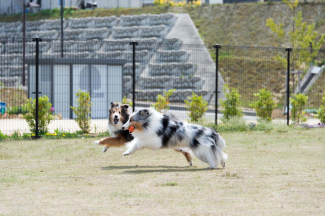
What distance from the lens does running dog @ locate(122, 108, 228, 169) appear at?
323 inches

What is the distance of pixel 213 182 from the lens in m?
6.75

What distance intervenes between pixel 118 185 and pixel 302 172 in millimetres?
3129

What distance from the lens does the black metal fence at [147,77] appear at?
2161cm

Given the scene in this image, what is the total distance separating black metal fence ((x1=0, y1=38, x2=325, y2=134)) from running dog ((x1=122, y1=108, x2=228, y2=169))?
403 inches

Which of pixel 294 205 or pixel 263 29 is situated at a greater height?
pixel 263 29

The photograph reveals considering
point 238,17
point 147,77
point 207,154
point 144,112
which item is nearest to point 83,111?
point 144,112

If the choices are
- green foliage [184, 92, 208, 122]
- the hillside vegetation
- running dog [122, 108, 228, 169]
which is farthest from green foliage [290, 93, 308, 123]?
the hillside vegetation

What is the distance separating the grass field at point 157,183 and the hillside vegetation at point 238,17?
32.9 m

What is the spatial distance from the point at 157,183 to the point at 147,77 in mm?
28429

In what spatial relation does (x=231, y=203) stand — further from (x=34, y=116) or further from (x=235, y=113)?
(x=235, y=113)

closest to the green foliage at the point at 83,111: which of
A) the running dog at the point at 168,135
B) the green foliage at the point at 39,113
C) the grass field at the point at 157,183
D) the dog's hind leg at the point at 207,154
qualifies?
the green foliage at the point at 39,113

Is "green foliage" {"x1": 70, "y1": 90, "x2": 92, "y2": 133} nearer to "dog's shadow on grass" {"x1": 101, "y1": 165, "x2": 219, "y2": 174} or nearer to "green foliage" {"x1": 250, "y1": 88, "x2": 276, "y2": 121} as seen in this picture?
"green foliage" {"x1": 250, "y1": 88, "x2": 276, "y2": 121}

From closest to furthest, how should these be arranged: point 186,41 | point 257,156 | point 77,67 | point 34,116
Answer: point 257,156
point 34,116
point 77,67
point 186,41

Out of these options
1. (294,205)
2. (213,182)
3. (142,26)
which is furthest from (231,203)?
(142,26)
